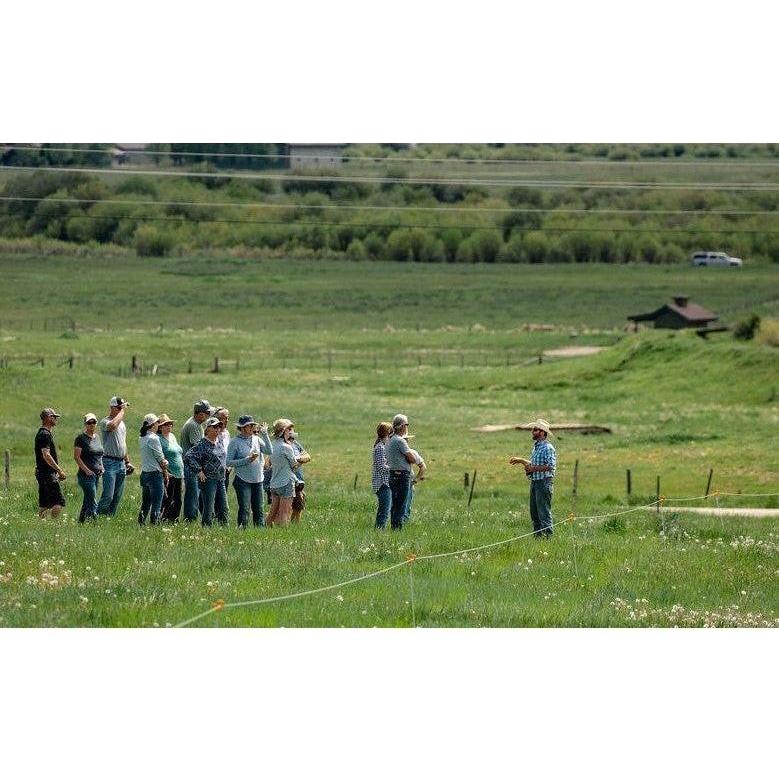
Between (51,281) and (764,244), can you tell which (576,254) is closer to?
(764,244)

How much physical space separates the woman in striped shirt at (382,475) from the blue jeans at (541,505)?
2033mm

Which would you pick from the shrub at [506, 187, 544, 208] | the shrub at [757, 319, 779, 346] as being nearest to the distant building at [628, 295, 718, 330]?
the shrub at [757, 319, 779, 346]

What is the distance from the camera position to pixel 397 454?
21562 millimetres

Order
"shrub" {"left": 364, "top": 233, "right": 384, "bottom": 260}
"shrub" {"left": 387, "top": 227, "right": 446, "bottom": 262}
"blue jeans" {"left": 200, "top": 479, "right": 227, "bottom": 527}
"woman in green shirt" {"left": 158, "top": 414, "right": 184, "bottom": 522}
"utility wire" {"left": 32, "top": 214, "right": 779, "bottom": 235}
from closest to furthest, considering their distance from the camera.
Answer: "blue jeans" {"left": 200, "top": 479, "right": 227, "bottom": 527} < "woman in green shirt" {"left": 158, "top": 414, "right": 184, "bottom": 522} < "utility wire" {"left": 32, "top": 214, "right": 779, "bottom": 235} < "shrub" {"left": 364, "top": 233, "right": 384, "bottom": 260} < "shrub" {"left": 387, "top": 227, "right": 446, "bottom": 262}

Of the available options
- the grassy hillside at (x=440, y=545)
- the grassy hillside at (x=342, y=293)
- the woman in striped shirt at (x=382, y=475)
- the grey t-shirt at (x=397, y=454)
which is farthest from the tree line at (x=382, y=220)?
the grey t-shirt at (x=397, y=454)

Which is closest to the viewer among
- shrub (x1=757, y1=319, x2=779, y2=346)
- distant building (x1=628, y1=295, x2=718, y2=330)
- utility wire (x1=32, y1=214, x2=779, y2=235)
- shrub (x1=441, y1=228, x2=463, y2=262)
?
shrub (x1=757, y1=319, x2=779, y2=346)

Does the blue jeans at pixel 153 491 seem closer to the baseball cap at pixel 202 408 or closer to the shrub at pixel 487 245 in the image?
the baseball cap at pixel 202 408

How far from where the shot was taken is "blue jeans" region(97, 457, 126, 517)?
70.4ft

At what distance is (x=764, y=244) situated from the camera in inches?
4422

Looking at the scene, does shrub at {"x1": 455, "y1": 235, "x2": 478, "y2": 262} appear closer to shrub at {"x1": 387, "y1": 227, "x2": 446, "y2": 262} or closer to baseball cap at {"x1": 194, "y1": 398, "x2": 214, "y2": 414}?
shrub at {"x1": 387, "y1": 227, "x2": 446, "y2": 262}

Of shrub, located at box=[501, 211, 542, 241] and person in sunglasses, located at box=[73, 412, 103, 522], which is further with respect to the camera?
shrub, located at box=[501, 211, 542, 241]

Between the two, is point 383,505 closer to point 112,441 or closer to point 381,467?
point 381,467

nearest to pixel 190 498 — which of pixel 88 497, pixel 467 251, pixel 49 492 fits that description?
pixel 88 497

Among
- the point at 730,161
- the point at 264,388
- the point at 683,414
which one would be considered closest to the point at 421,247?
the point at 730,161
